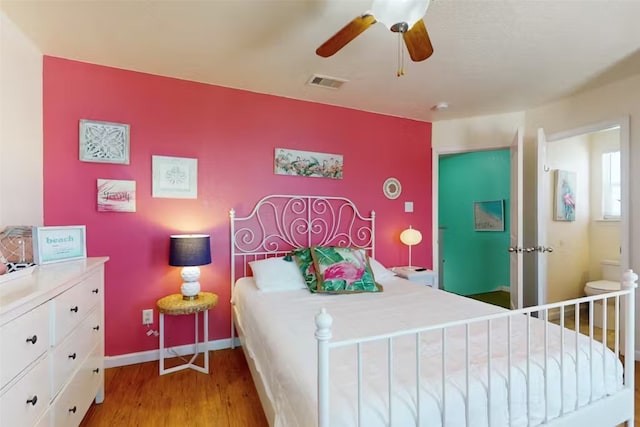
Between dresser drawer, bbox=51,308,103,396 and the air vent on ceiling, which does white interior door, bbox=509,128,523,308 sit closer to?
the air vent on ceiling

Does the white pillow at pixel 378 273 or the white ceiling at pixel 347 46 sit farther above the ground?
the white ceiling at pixel 347 46

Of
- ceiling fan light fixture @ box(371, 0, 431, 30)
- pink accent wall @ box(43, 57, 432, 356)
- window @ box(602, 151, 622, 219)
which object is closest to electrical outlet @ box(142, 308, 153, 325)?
pink accent wall @ box(43, 57, 432, 356)

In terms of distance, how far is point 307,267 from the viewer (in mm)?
2549

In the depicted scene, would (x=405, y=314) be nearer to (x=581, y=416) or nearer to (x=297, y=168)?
(x=581, y=416)

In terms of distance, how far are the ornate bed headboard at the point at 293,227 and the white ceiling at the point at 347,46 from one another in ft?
3.50

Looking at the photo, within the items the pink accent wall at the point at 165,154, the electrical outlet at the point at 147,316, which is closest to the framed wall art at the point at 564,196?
the pink accent wall at the point at 165,154

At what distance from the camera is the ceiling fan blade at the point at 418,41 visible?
4.77 feet

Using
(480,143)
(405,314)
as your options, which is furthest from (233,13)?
(480,143)

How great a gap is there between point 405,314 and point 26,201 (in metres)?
2.56

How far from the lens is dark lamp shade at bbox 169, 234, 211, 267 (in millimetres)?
2365

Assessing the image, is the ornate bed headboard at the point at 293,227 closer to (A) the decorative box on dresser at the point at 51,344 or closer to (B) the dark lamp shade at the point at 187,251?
(B) the dark lamp shade at the point at 187,251

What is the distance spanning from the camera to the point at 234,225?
286cm

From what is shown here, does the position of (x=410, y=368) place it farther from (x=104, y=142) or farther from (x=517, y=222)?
(x=104, y=142)

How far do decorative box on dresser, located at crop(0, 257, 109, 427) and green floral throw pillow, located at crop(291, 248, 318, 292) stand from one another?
4.48 ft
